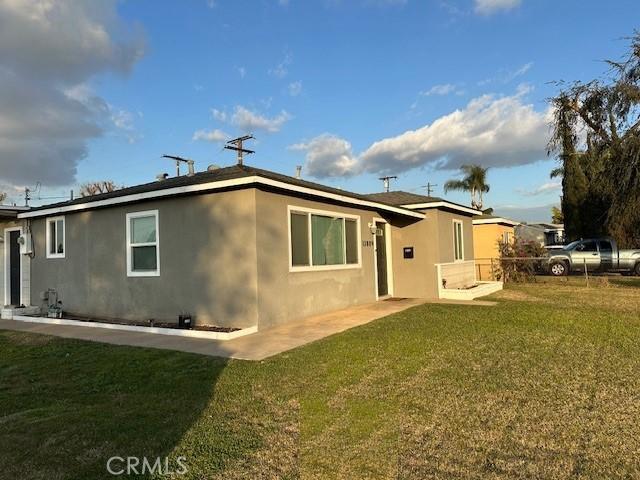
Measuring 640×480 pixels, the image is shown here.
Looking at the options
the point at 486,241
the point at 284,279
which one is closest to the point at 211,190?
the point at 284,279

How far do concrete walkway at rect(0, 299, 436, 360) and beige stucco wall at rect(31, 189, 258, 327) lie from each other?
91cm

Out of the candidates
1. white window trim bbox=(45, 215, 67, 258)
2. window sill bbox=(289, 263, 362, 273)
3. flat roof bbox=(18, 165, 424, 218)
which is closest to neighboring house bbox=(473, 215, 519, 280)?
flat roof bbox=(18, 165, 424, 218)

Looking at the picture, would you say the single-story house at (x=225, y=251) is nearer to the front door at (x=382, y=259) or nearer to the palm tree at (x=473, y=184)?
the front door at (x=382, y=259)

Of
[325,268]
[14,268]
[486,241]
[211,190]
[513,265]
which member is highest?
[211,190]

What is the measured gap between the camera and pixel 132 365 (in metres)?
6.42

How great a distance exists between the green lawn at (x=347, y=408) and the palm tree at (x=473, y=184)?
36920mm

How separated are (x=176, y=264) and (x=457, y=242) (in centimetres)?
970

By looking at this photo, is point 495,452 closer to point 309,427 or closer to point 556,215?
point 309,427

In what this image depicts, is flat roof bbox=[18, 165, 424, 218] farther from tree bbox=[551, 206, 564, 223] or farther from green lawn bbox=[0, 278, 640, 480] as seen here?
tree bbox=[551, 206, 564, 223]

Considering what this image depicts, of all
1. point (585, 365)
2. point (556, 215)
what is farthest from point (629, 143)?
point (556, 215)

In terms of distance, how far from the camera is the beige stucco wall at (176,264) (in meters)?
8.96

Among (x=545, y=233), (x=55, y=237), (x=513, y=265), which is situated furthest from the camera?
(x=545, y=233)

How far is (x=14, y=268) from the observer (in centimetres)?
1352

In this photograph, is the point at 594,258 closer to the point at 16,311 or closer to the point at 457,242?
the point at 457,242
